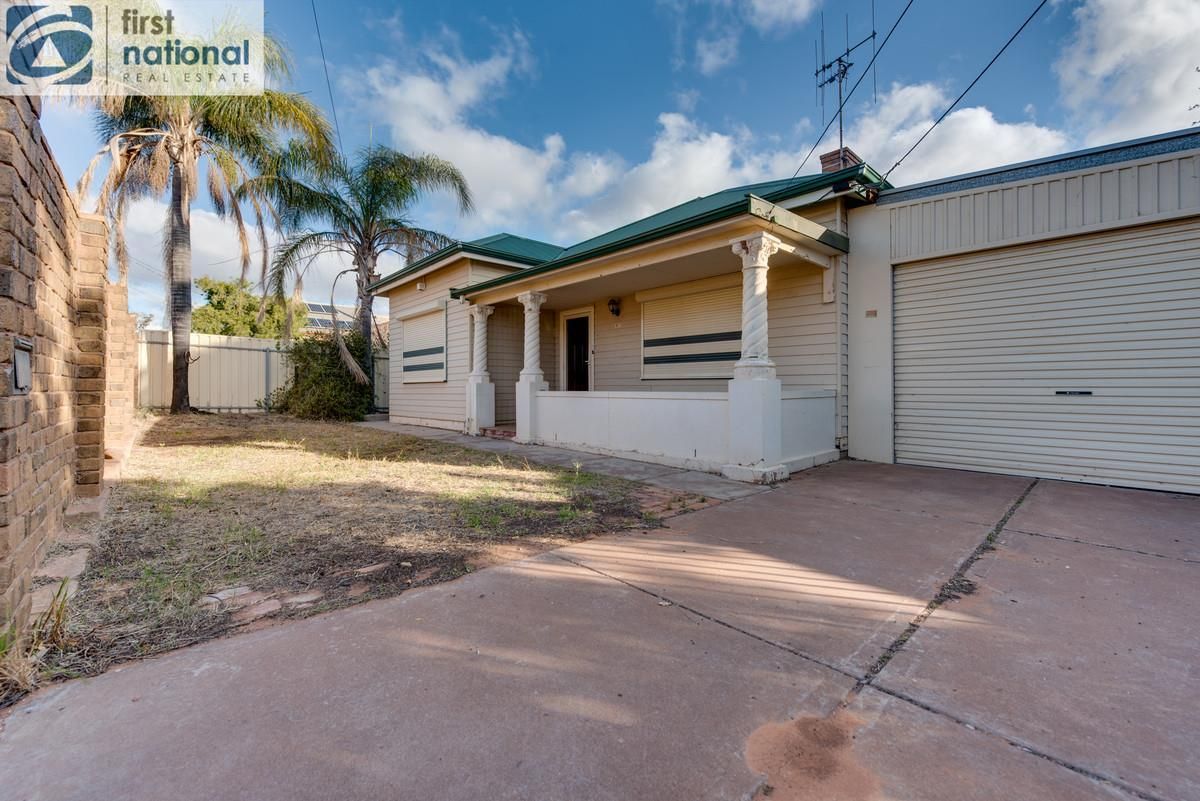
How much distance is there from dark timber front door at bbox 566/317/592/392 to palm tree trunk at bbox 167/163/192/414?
9.05m

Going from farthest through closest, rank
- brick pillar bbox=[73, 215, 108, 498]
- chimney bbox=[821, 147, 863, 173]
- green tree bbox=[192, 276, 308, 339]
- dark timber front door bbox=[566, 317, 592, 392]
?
green tree bbox=[192, 276, 308, 339] < dark timber front door bbox=[566, 317, 592, 392] < chimney bbox=[821, 147, 863, 173] < brick pillar bbox=[73, 215, 108, 498]

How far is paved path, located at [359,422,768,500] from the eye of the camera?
199 inches

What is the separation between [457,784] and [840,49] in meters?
10.7

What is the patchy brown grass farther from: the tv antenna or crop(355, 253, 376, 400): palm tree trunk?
the tv antenna

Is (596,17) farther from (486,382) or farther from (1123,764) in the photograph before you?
(1123,764)

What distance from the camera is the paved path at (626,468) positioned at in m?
5.05

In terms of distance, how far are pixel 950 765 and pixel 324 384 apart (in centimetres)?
1379

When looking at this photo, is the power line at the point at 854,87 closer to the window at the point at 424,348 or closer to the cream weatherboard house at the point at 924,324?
the cream weatherboard house at the point at 924,324

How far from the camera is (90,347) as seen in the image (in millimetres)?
3648

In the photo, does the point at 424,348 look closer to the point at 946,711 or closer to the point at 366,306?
the point at 366,306

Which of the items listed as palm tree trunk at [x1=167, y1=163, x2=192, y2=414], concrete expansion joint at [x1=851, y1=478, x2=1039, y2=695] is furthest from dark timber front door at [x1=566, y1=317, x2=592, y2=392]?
palm tree trunk at [x1=167, y1=163, x2=192, y2=414]

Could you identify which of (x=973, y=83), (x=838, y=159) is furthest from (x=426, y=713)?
(x=973, y=83)

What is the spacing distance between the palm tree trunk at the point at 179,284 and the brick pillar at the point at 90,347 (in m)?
9.72

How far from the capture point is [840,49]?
27.1 feet
